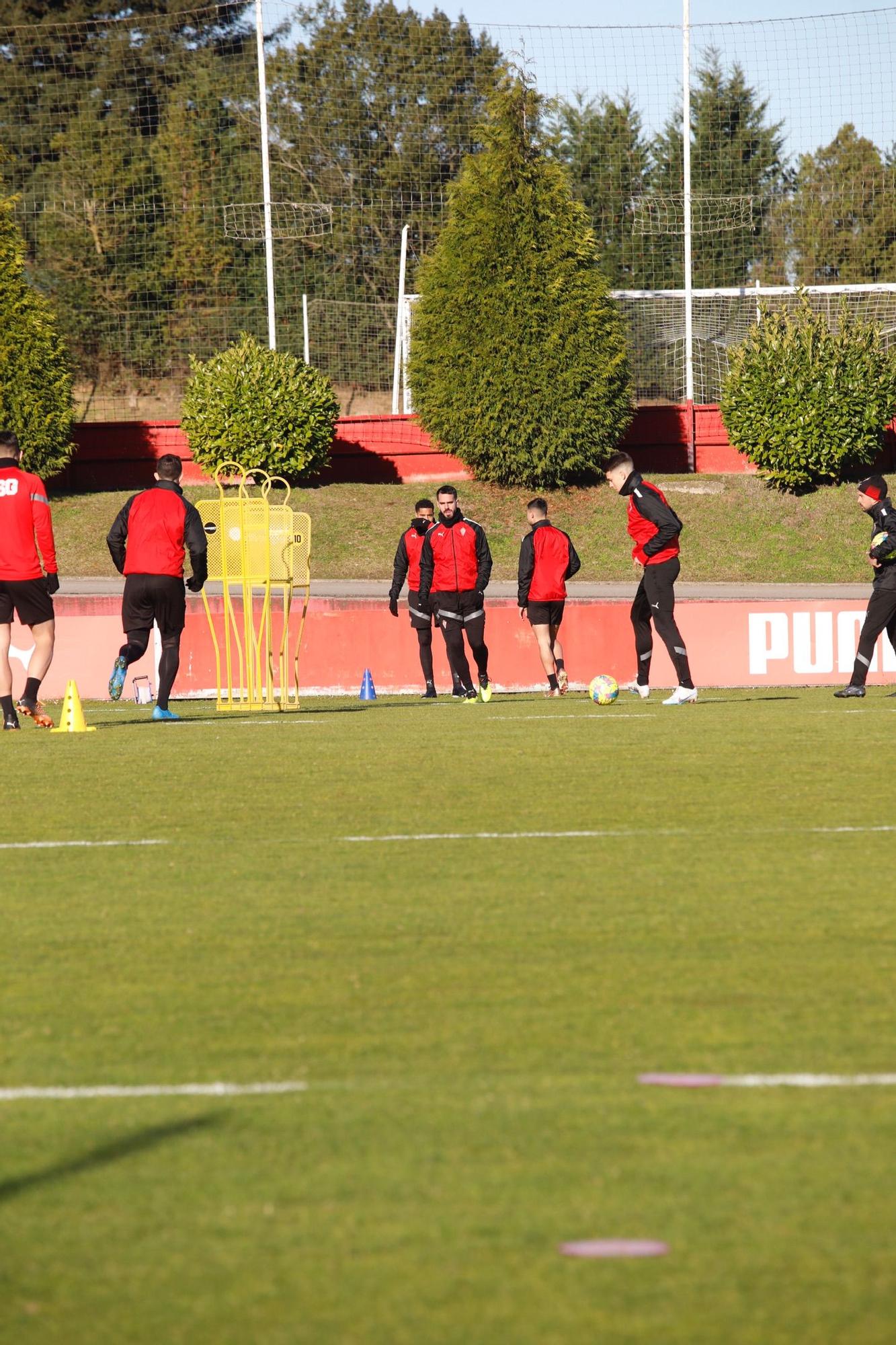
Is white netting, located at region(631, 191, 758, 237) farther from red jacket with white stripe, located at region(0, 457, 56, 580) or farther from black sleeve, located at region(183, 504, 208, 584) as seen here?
red jacket with white stripe, located at region(0, 457, 56, 580)

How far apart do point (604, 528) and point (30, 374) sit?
499 inches

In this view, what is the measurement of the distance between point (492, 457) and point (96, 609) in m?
20.6

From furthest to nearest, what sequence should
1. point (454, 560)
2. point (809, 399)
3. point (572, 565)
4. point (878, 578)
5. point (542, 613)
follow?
1. point (809, 399)
2. point (572, 565)
3. point (454, 560)
4. point (542, 613)
5. point (878, 578)

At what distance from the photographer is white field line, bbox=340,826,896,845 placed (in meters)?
7.80

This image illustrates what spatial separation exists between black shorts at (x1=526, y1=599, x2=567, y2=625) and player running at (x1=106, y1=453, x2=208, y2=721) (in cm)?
437

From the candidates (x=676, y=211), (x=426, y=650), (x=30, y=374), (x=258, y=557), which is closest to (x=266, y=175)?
(x=30, y=374)

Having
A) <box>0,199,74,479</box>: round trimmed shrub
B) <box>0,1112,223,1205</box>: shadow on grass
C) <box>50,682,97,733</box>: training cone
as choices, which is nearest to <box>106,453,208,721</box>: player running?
<box>50,682,97,733</box>: training cone

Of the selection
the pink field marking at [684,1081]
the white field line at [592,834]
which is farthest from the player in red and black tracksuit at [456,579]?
the pink field marking at [684,1081]

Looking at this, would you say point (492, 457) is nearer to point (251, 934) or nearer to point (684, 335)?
point (684, 335)

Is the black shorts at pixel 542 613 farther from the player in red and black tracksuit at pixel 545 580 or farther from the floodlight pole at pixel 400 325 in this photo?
the floodlight pole at pixel 400 325

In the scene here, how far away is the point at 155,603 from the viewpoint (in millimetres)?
14656

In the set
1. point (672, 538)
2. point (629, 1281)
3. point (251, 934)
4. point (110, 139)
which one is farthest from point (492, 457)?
point (629, 1281)

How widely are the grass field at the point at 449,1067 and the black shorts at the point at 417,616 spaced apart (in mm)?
10080

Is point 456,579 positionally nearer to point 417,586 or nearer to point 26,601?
point 417,586
